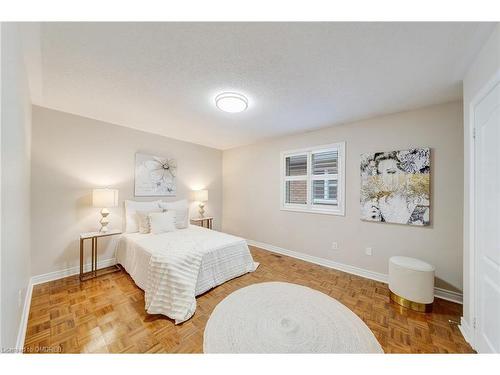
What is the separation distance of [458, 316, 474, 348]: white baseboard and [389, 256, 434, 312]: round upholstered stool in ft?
0.81

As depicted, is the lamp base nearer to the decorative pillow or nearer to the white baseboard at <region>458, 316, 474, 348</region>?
the decorative pillow

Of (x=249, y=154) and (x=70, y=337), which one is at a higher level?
(x=249, y=154)

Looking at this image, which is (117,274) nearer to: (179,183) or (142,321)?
(142,321)

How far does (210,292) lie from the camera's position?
222 cm

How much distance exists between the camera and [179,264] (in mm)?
1975

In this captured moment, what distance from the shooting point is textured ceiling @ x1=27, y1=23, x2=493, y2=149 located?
1.25 meters

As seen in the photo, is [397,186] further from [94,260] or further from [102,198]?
[94,260]

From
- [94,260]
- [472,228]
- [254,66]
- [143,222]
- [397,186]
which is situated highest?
[254,66]

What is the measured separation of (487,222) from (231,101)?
2403 millimetres

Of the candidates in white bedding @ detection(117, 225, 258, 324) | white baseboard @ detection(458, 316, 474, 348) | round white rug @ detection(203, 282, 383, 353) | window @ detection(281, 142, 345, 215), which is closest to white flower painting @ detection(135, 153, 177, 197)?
white bedding @ detection(117, 225, 258, 324)

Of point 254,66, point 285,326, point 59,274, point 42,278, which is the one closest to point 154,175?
point 59,274

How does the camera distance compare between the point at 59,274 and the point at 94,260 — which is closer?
the point at 59,274

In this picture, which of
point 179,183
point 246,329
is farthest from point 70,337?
point 179,183
